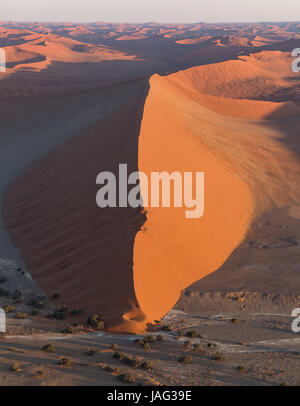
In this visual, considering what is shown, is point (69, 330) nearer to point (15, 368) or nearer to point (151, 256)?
point (15, 368)

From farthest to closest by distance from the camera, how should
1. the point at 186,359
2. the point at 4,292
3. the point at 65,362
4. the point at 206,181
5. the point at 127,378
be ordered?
the point at 206,181 → the point at 4,292 → the point at 186,359 → the point at 65,362 → the point at 127,378

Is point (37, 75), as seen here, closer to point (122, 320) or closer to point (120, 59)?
point (120, 59)

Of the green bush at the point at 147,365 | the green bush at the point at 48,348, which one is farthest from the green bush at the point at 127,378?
the green bush at the point at 48,348

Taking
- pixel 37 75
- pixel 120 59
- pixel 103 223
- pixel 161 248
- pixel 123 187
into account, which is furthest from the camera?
pixel 120 59

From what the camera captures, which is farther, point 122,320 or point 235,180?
point 235,180

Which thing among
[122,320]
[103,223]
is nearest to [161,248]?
[103,223]

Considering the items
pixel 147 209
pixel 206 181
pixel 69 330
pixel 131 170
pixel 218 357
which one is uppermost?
pixel 131 170

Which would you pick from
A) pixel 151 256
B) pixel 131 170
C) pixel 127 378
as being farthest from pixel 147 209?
pixel 127 378

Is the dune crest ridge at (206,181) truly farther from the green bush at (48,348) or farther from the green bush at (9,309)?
the green bush at (9,309)

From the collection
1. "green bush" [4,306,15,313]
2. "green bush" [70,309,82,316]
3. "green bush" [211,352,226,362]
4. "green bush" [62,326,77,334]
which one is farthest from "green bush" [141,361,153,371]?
"green bush" [4,306,15,313]
